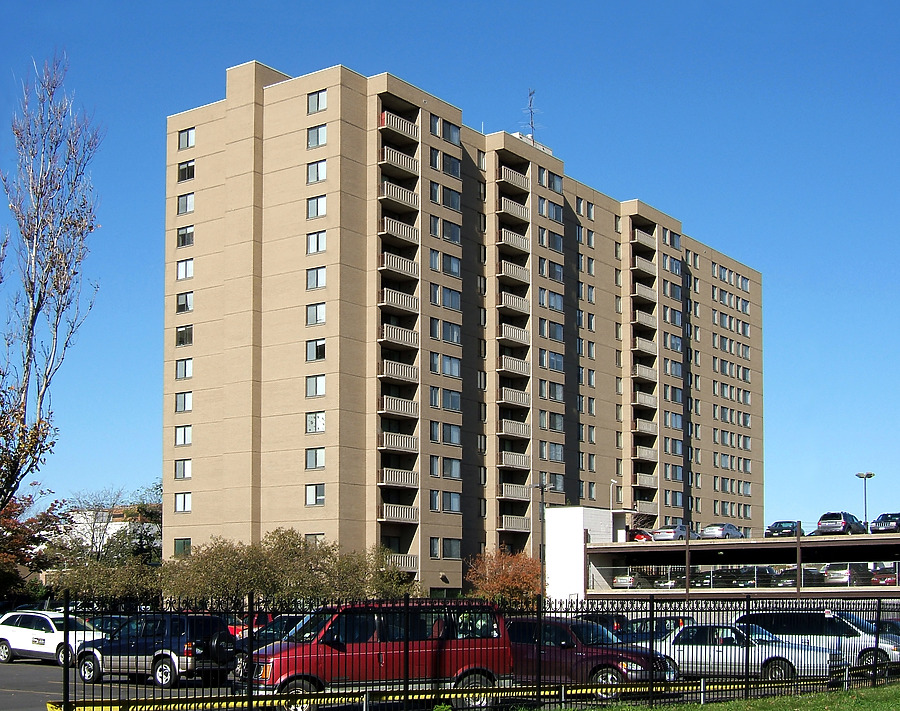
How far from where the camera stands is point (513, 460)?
87.2m

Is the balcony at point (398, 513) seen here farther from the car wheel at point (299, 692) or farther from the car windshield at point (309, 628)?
the car wheel at point (299, 692)

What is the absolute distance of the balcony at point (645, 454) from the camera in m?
105

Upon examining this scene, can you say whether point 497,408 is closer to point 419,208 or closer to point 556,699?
point 419,208

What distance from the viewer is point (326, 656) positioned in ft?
72.4

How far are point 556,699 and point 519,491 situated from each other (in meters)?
63.8

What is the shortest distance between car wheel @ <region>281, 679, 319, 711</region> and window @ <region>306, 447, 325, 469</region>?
51.9 metres

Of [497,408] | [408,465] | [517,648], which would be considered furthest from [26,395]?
[497,408]

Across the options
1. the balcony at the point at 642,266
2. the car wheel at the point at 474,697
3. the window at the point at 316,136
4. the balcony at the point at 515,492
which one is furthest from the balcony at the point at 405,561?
the car wheel at the point at 474,697

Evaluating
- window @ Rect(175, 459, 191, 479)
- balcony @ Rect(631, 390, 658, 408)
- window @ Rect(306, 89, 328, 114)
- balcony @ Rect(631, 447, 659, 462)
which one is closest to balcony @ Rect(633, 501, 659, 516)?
balcony @ Rect(631, 447, 659, 462)

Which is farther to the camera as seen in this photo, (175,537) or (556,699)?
(175,537)

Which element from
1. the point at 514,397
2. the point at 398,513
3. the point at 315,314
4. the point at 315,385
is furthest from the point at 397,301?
the point at 514,397

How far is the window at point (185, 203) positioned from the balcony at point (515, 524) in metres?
32.2

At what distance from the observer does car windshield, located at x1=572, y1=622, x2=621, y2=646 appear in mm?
25203

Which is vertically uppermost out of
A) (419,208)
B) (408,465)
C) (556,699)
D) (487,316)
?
(419,208)
